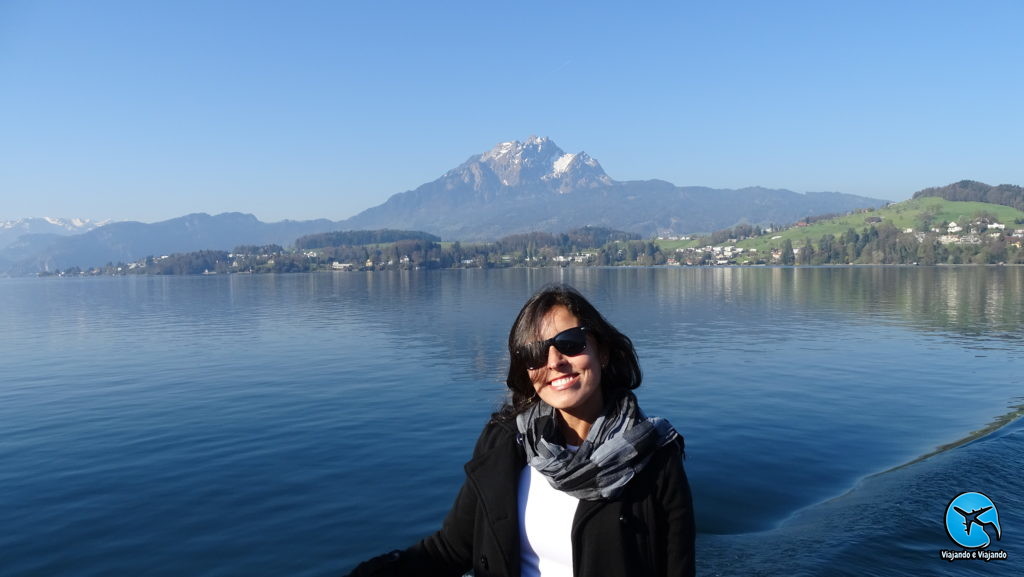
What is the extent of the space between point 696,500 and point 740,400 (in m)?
10.4

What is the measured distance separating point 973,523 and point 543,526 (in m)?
10.2

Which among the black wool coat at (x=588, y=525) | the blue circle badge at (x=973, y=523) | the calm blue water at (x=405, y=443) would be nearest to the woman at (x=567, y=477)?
the black wool coat at (x=588, y=525)

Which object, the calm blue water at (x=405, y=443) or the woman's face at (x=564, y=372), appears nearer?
the woman's face at (x=564, y=372)

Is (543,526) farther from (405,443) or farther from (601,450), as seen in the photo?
(405,443)

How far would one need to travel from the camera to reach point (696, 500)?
546 inches

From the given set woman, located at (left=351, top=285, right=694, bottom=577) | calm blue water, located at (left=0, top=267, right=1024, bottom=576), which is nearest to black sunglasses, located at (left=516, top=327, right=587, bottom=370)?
woman, located at (left=351, top=285, right=694, bottom=577)

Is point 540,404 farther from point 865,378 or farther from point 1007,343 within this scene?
point 1007,343

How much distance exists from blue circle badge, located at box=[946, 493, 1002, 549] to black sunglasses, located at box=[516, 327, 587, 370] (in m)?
9.60

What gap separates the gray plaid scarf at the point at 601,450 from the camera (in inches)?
127

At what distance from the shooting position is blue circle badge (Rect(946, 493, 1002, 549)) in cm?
1027

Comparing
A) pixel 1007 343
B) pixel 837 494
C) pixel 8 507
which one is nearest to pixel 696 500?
pixel 837 494

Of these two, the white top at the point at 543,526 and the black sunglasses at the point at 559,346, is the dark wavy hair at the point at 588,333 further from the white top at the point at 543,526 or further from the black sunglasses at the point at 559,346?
the white top at the point at 543,526

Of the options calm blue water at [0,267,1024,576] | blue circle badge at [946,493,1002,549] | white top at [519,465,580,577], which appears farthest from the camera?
calm blue water at [0,267,1024,576]

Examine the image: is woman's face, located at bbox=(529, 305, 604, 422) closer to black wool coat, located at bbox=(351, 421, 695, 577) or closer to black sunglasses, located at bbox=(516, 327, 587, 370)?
black sunglasses, located at bbox=(516, 327, 587, 370)
